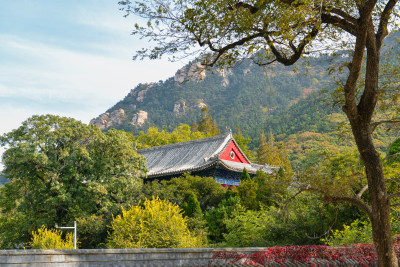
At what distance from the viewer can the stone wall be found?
6.06m

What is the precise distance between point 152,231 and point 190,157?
51.2ft

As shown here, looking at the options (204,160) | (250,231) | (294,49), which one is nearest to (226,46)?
(294,49)

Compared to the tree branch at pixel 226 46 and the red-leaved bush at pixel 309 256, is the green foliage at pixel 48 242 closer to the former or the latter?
the red-leaved bush at pixel 309 256

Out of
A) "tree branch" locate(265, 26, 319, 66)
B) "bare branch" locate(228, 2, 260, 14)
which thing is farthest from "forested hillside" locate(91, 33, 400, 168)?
"bare branch" locate(228, 2, 260, 14)

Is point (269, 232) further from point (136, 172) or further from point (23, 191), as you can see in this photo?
point (23, 191)

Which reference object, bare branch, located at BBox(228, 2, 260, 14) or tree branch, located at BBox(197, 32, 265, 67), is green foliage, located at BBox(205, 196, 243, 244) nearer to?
tree branch, located at BBox(197, 32, 265, 67)

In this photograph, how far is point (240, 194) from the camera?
19.6m

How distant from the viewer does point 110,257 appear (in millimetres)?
7039

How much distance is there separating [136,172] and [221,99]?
80188 mm

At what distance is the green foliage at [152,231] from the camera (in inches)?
→ 539

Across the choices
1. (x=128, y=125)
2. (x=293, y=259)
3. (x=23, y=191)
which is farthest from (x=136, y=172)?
(x=128, y=125)

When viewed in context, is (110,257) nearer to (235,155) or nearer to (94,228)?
(94,228)

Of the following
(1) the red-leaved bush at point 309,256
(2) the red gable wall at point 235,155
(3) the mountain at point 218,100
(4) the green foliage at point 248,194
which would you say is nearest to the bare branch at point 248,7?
(1) the red-leaved bush at point 309,256

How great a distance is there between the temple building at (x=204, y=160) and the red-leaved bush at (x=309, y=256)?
1538 cm
